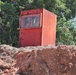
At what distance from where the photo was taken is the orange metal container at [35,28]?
8.13m

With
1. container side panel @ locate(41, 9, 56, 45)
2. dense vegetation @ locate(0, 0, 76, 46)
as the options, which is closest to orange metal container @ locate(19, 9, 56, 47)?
container side panel @ locate(41, 9, 56, 45)

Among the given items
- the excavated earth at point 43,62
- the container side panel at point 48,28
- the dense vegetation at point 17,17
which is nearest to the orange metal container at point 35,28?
the container side panel at point 48,28

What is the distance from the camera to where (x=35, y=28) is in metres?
8.21

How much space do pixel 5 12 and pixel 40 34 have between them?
716 cm

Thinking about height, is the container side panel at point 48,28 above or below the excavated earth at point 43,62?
above

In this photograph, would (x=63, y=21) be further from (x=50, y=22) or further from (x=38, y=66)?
(x=38, y=66)

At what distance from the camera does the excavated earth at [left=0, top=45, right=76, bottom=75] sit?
528cm

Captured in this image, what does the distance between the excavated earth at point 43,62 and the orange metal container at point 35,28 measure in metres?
1.97

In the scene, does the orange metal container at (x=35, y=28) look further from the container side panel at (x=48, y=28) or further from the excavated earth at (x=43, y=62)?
the excavated earth at (x=43, y=62)

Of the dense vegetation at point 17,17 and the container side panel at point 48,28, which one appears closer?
the container side panel at point 48,28

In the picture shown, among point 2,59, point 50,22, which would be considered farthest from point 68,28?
point 2,59

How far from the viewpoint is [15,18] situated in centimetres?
1512

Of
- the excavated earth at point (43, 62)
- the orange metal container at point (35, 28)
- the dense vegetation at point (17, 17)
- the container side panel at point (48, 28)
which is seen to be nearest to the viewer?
the excavated earth at point (43, 62)

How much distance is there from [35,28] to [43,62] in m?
2.77
